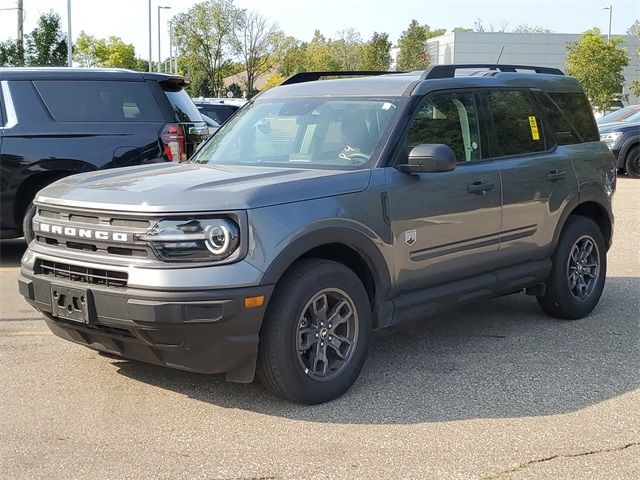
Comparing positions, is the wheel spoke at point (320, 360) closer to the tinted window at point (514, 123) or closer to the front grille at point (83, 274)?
the front grille at point (83, 274)

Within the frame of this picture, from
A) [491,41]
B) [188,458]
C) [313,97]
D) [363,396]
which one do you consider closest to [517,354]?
[363,396]

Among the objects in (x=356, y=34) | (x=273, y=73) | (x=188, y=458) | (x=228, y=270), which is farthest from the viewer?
(x=356, y=34)

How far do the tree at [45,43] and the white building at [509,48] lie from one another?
Result: 4878cm

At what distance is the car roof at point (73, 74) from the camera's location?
8258 millimetres

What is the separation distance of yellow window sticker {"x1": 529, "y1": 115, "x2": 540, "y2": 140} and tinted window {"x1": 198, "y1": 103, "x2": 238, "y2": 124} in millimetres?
12350

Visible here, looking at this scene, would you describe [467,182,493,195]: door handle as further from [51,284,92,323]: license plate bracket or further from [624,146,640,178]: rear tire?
[624,146,640,178]: rear tire

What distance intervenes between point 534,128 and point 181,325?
337 centimetres

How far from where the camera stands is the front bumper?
13.3 feet

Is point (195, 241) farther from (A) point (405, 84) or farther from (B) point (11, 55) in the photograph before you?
(B) point (11, 55)

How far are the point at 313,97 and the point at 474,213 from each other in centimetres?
134

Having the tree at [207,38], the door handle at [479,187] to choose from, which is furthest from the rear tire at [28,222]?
the tree at [207,38]

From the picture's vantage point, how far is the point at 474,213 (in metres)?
5.41

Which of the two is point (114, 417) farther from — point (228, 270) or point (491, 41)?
point (491, 41)

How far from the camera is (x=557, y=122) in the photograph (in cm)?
644
